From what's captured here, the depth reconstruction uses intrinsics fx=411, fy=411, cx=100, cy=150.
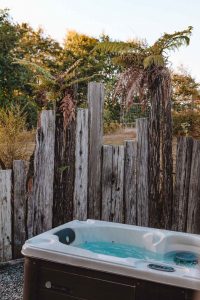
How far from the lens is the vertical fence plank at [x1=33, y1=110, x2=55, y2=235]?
389cm

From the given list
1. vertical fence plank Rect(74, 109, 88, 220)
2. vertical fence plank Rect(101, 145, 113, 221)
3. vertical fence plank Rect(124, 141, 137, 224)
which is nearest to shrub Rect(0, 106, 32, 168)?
vertical fence plank Rect(74, 109, 88, 220)

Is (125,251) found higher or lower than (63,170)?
lower

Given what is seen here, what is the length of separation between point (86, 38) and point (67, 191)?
46.0 ft

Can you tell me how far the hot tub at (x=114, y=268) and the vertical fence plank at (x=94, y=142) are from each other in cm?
84

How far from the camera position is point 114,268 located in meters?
2.37

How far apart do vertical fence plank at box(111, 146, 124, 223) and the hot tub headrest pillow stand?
94 cm

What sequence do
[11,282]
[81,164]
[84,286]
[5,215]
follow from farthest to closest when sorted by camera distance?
[81,164] < [5,215] < [11,282] < [84,286]

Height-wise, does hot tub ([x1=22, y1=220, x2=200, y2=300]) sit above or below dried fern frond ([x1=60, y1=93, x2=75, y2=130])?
below

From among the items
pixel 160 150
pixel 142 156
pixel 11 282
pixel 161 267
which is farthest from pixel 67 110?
pixel 161 267

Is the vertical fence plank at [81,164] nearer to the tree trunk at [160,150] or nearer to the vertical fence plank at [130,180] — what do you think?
the vertical fence plank at [130,180]

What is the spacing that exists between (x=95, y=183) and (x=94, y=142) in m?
0.41

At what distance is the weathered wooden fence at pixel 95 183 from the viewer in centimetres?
389

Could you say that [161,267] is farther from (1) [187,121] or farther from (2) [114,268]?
(1) [187,121]

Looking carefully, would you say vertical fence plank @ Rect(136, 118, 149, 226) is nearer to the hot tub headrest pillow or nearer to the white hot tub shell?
the white hot tub shell
